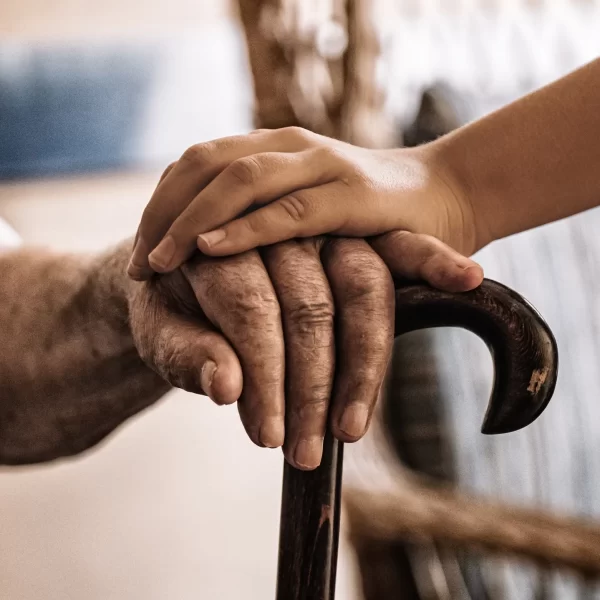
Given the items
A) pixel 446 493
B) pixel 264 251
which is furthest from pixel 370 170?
pixel 446 493

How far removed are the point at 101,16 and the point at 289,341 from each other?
103 cm

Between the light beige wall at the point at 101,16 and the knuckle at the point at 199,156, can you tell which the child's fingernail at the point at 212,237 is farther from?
the light beige wall at the point at 101,16

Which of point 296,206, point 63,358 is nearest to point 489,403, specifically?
point 296,206

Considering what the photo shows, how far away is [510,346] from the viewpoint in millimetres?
264

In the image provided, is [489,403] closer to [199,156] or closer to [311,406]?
[311,406]

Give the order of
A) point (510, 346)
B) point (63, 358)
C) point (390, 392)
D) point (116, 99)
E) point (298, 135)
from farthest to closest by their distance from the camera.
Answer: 1. point (116, 99)
2. point (390, 392)
3. point (63, 358)
4. point (298, 135)
5. point (510, 346)

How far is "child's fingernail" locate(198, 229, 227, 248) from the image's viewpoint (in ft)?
1.02

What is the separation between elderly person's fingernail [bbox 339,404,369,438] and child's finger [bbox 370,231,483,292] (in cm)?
6

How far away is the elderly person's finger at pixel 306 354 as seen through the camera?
0.27 meters

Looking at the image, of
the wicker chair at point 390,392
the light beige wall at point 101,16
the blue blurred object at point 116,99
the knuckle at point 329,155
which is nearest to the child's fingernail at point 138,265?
the knuckle at point 329,155

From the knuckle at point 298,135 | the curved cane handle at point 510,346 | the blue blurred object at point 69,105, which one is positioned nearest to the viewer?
the curved cane handle at point 510,346

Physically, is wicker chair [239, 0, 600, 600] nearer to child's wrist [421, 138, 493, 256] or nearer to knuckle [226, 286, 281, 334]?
child's wrist [421, 138, 493, 256]

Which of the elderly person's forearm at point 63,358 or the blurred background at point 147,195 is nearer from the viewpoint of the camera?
the elderly person's forearm at point 63,358

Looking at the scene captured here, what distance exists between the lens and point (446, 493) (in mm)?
847
